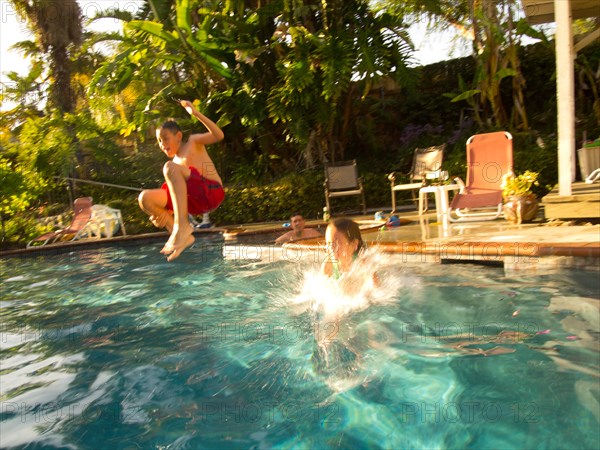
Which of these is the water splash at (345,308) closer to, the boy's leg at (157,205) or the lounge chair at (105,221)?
the boy's leg at (157,205)

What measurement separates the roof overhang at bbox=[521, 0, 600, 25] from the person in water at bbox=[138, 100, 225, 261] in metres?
6.30

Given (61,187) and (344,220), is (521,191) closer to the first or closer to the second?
(344,220)

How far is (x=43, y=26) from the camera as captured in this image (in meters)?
15.7

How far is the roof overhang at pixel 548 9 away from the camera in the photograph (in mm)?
8409

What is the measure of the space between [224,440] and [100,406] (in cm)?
97

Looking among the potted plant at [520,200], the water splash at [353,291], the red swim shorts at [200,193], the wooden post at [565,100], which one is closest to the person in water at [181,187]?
the red swim shorts at [200,193]

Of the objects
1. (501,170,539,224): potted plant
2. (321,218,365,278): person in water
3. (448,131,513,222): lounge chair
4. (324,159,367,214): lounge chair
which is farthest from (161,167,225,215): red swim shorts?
(324,159,367,214): lounge chair

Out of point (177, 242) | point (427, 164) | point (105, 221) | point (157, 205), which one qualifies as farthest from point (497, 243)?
point (105, 221)

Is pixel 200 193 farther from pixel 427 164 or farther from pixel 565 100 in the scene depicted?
pixel 427 164

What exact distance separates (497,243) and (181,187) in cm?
287

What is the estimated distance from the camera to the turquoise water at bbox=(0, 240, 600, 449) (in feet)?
9.37

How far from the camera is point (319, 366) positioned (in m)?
3.75

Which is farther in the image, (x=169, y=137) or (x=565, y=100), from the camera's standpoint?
(x=565, y=100)

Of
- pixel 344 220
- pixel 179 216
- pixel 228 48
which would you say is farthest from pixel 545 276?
pixel 228 48
